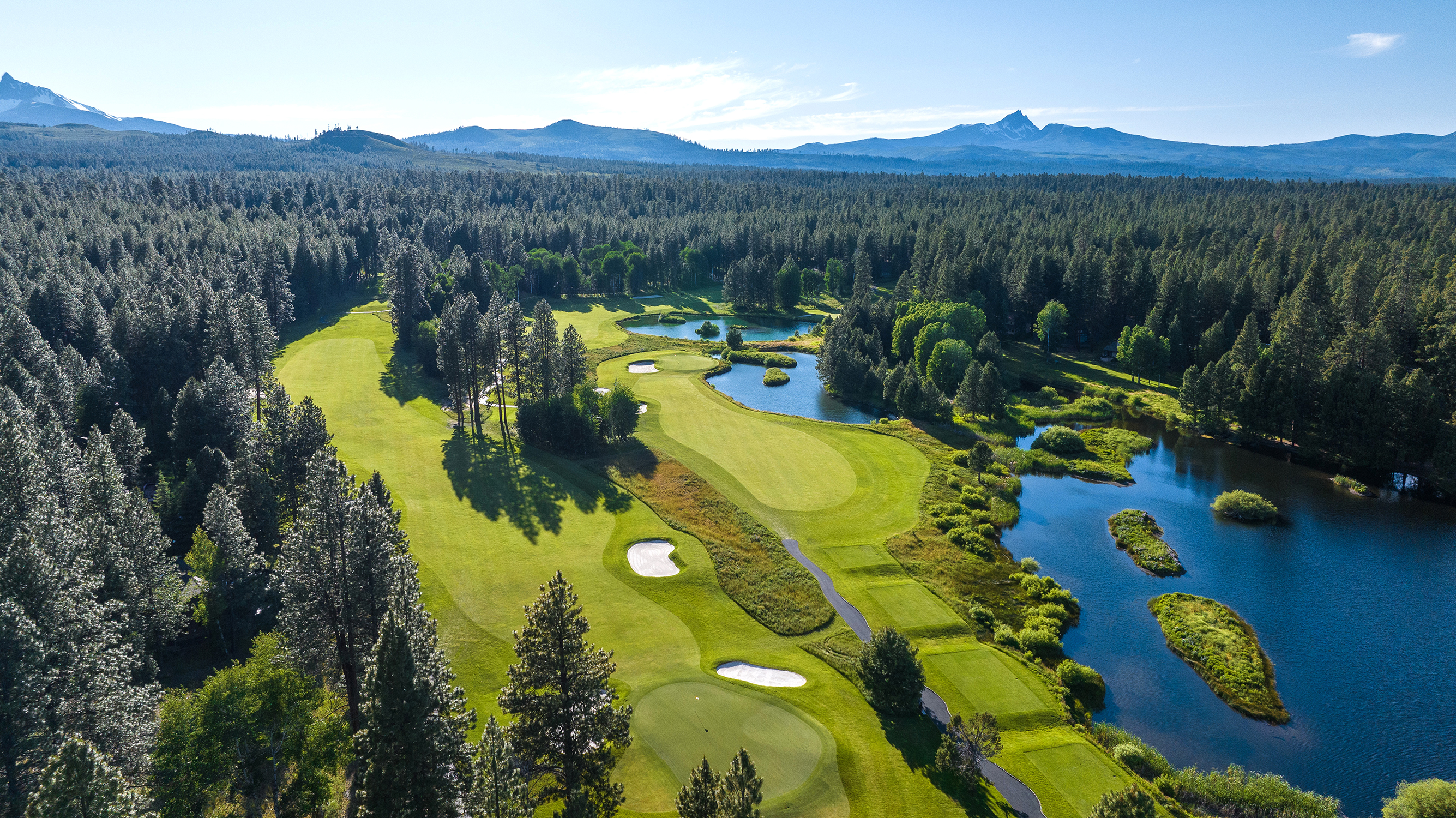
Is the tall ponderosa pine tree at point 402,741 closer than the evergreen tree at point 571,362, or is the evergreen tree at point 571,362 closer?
the tall ponderosa pine tree at point 402,741

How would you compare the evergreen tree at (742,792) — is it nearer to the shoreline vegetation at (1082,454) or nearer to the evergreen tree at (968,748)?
the evergreen tree at (968,748)

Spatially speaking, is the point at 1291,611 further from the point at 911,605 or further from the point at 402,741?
the point at 402,741

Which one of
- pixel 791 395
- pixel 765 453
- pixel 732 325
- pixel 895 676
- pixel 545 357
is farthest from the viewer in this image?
pixel 732 325

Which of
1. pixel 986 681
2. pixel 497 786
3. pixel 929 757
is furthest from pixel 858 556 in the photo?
pixel 497 786

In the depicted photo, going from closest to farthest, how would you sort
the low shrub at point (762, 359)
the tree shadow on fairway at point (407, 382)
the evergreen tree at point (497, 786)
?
the evergreen tree at point (497, 786) → the tree shadow on fairway at point (407, 382) → the low shrub at point (762, 359)

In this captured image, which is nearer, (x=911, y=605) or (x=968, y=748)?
(x=968, y=748)

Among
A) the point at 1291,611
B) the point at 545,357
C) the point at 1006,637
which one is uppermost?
the point at 545,357

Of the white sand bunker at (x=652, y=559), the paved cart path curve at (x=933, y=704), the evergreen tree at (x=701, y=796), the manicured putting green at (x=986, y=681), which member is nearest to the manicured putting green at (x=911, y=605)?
the paved cart path curve at (x=933, y=704)
